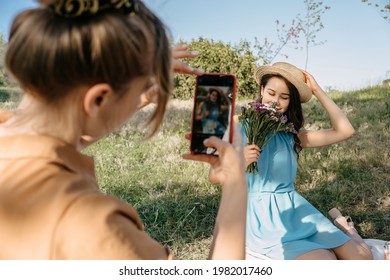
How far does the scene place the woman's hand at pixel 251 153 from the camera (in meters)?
2.91

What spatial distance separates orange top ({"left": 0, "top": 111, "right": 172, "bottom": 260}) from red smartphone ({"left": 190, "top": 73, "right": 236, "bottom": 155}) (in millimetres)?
479

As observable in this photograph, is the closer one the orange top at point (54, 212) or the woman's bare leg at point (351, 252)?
the orange top at point (54, 212)

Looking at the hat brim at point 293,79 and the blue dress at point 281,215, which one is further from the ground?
the hat brim at point 293,79

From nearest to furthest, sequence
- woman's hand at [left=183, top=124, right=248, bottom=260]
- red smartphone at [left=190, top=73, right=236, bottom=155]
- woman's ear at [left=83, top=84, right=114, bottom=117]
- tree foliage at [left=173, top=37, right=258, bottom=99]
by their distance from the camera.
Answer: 1. woman's ear at [left=83, top=84, right=114, bottom=117]
2. woman's hand at [left=183, top=124, right=248, bottom=260]
3. red smartphone at [left=190, top=73, right=236, bottom=155]
4. tree foliage at [left=173, top=37, right=258, bottom=99]

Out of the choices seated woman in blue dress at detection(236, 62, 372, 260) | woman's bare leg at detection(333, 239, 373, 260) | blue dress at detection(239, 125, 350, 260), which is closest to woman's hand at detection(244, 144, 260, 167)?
seated woman in blue dress at detection(236, 62, 372, 260)

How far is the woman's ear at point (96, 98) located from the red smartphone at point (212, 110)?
1.47 ft

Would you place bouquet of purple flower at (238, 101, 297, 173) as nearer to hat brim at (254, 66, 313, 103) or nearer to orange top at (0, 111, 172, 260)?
hat brim at (254, 66, 313, 103)

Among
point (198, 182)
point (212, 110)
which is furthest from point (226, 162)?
point (198, 182)

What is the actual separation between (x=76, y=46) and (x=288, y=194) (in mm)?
2342

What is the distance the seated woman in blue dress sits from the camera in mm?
2855

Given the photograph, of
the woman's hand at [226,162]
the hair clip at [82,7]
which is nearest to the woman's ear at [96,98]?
the hair clip at [82,7]

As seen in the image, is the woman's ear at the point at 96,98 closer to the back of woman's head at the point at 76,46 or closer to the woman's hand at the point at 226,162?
the back of woman's head at the point at 76,46

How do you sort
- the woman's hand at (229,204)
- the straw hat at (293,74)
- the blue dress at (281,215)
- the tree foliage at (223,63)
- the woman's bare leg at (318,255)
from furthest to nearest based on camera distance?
the tree foliage at (223,63), the straw hat at (293,74), the blue dress at (281,215), the woman's bare leg at (318,255), the woman's hand at (229,204)
